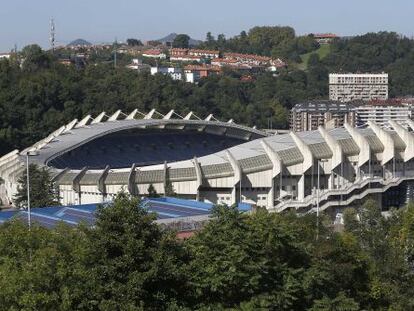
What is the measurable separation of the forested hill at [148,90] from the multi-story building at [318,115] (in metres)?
3.74

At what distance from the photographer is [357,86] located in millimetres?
153250

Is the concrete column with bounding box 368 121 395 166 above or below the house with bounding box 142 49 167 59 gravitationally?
below

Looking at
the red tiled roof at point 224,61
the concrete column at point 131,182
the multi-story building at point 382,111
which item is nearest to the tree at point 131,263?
the concrete column at point 131,182

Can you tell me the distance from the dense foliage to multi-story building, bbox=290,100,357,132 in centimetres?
9131

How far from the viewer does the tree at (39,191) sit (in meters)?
51.6

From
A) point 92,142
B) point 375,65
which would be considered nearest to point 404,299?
point 92,142

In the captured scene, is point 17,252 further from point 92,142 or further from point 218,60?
point 218,60

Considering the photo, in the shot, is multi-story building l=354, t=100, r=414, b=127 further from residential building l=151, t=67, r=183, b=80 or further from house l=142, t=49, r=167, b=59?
house l=142, t=49, r=167, b=59

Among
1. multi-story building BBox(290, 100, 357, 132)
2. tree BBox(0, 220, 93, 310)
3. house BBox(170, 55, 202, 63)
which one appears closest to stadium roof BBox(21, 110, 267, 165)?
multi-story building BBox(290, 100, 357, 132)

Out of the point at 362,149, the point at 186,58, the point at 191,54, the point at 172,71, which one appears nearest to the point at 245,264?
the point at 362,149

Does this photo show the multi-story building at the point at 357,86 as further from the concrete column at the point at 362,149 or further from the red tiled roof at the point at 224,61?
the concrete column at the point at 362,149

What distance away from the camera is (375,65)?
551 feet

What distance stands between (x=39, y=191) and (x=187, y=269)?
31775 mm

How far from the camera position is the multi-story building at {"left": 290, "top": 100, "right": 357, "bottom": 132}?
119m
